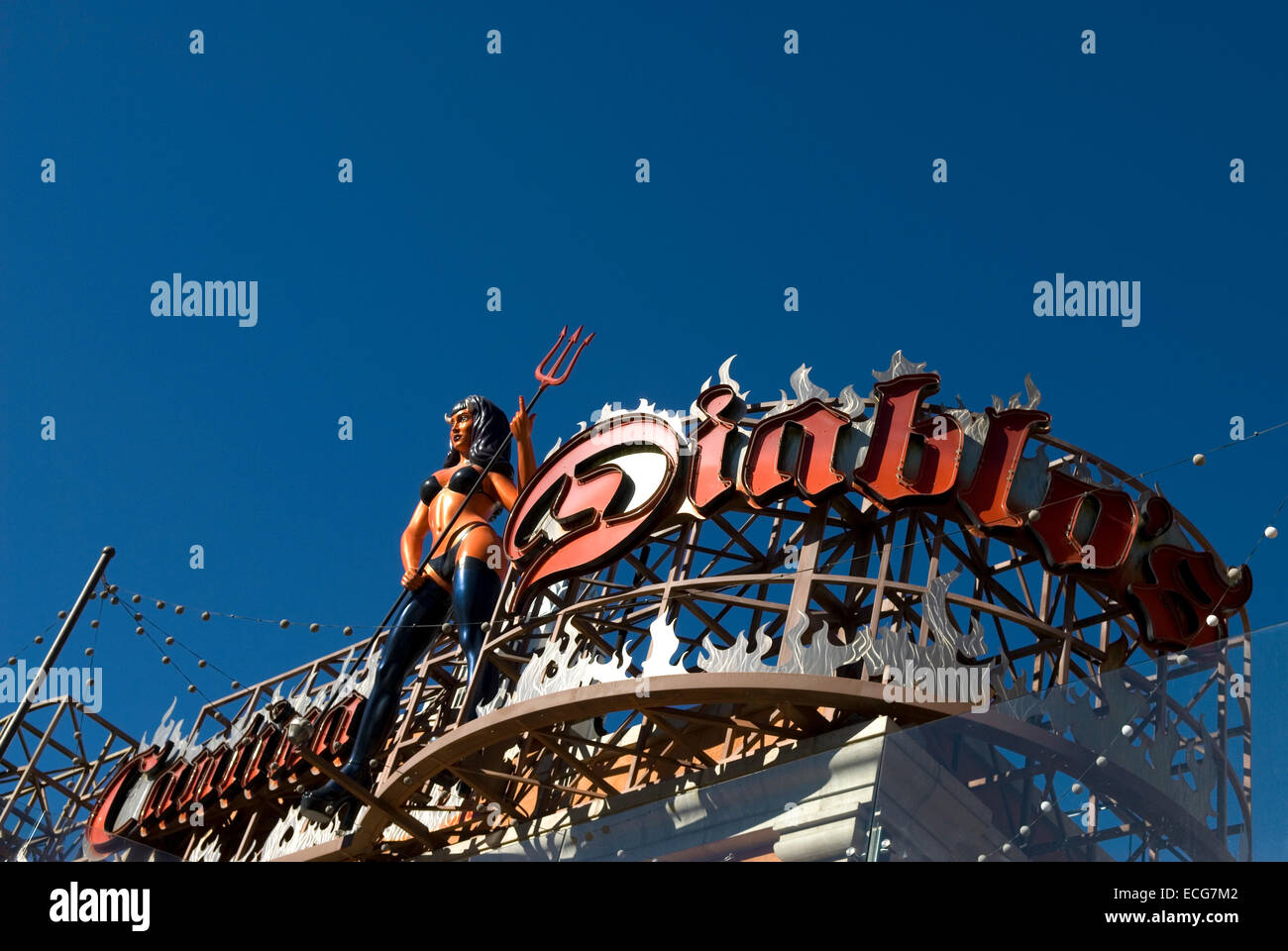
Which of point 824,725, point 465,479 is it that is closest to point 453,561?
point 465,479

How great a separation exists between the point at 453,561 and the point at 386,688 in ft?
6.59

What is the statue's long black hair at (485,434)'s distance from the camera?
872 inches

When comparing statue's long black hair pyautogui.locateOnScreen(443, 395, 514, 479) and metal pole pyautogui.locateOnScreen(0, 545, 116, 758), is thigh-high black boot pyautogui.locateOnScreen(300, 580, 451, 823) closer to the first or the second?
statue's long black hair pyautogui.locateOnScreen(443, 395, 514, 479)

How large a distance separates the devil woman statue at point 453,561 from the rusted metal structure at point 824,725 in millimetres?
496

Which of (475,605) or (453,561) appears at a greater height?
(453,561)

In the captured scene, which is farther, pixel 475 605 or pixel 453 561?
pixel 453 561

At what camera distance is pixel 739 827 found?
15172 millimetres

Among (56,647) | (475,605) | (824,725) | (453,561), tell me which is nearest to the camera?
(824,725)

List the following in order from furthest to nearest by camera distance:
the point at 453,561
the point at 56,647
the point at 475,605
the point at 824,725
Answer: the point at 56,647 < the point at 453,561 < the point at 475,605 < the point at 824,725

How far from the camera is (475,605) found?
20.4 meters

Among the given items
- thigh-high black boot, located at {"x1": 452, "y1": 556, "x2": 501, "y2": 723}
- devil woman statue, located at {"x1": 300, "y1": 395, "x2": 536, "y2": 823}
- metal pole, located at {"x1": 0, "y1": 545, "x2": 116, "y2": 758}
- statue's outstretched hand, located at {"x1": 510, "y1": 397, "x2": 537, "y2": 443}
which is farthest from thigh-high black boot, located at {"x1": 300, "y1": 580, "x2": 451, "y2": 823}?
metal pole, located at {"x1": 0, "y1": 545, "x2": 116, "y2": 758}

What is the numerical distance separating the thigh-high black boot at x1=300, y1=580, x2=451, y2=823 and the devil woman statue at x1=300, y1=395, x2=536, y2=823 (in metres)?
0.01

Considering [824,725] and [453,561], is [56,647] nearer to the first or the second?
[453,561]
